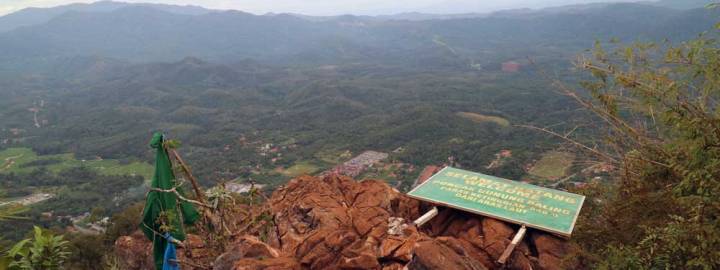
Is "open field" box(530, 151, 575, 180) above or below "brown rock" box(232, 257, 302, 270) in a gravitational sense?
below

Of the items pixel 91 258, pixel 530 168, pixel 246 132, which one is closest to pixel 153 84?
pixel 246 132

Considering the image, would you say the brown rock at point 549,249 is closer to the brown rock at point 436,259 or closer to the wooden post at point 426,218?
the brown rock at point 436,259

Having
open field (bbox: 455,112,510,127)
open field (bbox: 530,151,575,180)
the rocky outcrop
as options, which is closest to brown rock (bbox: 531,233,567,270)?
the rocky outcrop

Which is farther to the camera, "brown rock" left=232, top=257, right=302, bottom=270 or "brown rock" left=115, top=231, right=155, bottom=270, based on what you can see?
"brown rock" left=115, top=231, right=155, bottom=270

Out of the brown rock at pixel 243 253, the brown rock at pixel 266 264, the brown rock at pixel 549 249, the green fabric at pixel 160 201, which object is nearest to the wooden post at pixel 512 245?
the brown rock at pixel 549 249

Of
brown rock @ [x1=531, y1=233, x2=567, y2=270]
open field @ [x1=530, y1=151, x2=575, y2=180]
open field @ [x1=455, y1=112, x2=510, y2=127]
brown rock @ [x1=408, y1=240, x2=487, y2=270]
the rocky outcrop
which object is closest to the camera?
brown rock @ [x1=408, y1=240, x2=487, y2=270]

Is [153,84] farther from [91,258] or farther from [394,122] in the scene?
[91,258]

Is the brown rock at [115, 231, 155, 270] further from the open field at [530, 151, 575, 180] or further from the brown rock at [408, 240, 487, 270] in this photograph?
the open field at [530, 151, 575, 180]

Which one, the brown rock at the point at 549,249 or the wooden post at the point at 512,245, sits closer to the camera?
the wooden post at the point at 512,245
